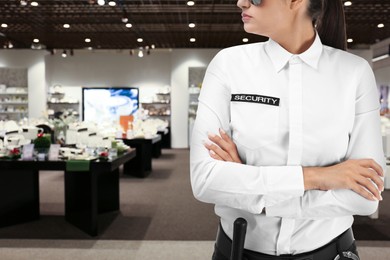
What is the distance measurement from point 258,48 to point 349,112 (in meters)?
0.27

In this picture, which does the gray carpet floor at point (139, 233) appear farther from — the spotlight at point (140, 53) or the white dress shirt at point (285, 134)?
the spotlight at point (140, 53)

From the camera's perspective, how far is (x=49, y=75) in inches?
643

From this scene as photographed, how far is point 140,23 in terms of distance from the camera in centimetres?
1205

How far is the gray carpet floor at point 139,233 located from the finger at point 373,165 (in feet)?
10.1

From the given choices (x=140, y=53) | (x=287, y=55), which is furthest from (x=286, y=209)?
(x=140, y=53)

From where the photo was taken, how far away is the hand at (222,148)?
3.38 ft

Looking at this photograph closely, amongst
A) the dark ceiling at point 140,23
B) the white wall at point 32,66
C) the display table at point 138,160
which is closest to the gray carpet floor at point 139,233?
the display table at point 138,160

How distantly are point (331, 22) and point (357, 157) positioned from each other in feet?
1.19

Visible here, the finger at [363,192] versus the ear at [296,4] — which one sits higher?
the ear at [296,4]

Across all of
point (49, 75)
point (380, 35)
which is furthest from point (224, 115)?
point (49, 75)

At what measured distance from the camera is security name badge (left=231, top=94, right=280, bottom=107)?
1017mm

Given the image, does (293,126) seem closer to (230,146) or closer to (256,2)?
(230,146)

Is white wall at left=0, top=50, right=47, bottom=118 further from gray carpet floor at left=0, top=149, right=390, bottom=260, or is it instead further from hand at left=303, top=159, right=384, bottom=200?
hand at left=303, top=159, right=384, bottom=200

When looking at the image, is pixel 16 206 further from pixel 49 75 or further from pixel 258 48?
pixel 49 75
